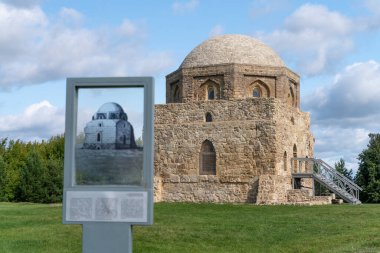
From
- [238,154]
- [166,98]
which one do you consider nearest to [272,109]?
[238,154]

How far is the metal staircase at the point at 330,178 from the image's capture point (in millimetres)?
29188

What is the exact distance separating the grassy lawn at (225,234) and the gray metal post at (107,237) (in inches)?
163

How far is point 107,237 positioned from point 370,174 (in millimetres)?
30037

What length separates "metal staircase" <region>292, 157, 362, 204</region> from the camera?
29188mm

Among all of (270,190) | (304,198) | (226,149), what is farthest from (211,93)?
(304,198)

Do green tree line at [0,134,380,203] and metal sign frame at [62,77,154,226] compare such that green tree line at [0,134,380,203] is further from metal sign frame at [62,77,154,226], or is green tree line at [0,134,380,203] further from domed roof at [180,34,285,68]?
metal sign frame at [62,77,154,226]

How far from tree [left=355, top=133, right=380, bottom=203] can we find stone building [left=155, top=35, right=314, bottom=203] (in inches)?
249

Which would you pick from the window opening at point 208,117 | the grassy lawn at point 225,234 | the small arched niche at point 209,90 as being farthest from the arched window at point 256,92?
the grassy lawn at point 225,234

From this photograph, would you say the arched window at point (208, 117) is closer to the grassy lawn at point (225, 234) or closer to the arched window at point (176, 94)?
the arched window at point (176, 94)

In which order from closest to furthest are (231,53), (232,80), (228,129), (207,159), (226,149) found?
A: (226,149), (228,129), (207,159), (232,80), (231,53)

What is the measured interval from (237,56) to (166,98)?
5.14 metres

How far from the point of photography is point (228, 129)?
93.1 ft

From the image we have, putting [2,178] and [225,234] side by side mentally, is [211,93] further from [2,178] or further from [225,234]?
[2,178]

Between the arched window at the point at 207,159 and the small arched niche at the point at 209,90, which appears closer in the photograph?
the arched window at the point at 207,159
